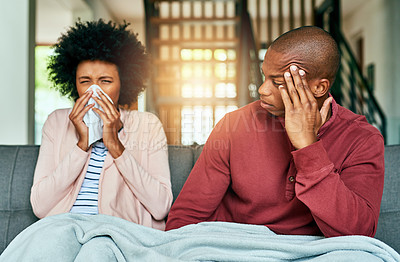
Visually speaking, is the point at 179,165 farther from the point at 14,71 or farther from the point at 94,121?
the point at 14,71

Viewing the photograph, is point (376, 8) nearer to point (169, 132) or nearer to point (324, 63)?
point (169, 132)

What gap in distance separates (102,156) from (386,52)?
16.2 ft

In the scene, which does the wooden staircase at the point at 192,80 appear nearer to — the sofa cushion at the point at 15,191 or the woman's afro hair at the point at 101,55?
the woman's afro hair at the point at 101,55

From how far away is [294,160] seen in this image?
1000 millimetres

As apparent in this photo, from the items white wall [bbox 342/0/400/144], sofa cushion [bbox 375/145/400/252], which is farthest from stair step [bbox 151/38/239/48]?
sofa cushion [bbox 375/145/400/252]

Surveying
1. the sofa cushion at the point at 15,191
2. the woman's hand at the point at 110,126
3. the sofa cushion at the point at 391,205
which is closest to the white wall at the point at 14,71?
the sofa cushion at the point at 15,191

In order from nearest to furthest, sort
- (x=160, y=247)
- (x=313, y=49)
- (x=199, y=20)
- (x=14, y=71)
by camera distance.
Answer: (x=160, y=247)
(x=313, y=49)
(x=14, y=71)
(x=199, y=20)

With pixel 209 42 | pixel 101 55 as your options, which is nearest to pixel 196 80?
pixel 209 42

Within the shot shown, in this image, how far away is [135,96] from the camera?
1926mm

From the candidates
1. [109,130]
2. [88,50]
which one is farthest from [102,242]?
[88,50]

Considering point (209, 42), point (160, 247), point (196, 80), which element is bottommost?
point (160, 247)

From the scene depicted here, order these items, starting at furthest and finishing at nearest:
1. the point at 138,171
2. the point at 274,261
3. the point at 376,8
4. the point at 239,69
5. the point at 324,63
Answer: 1. the point at 376,8
2. the point at 239,69
3. the point at 138,171
4. the point at 324,63
5. the point at 274,261

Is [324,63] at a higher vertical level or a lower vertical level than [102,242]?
higher

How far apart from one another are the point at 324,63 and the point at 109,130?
79 cm
